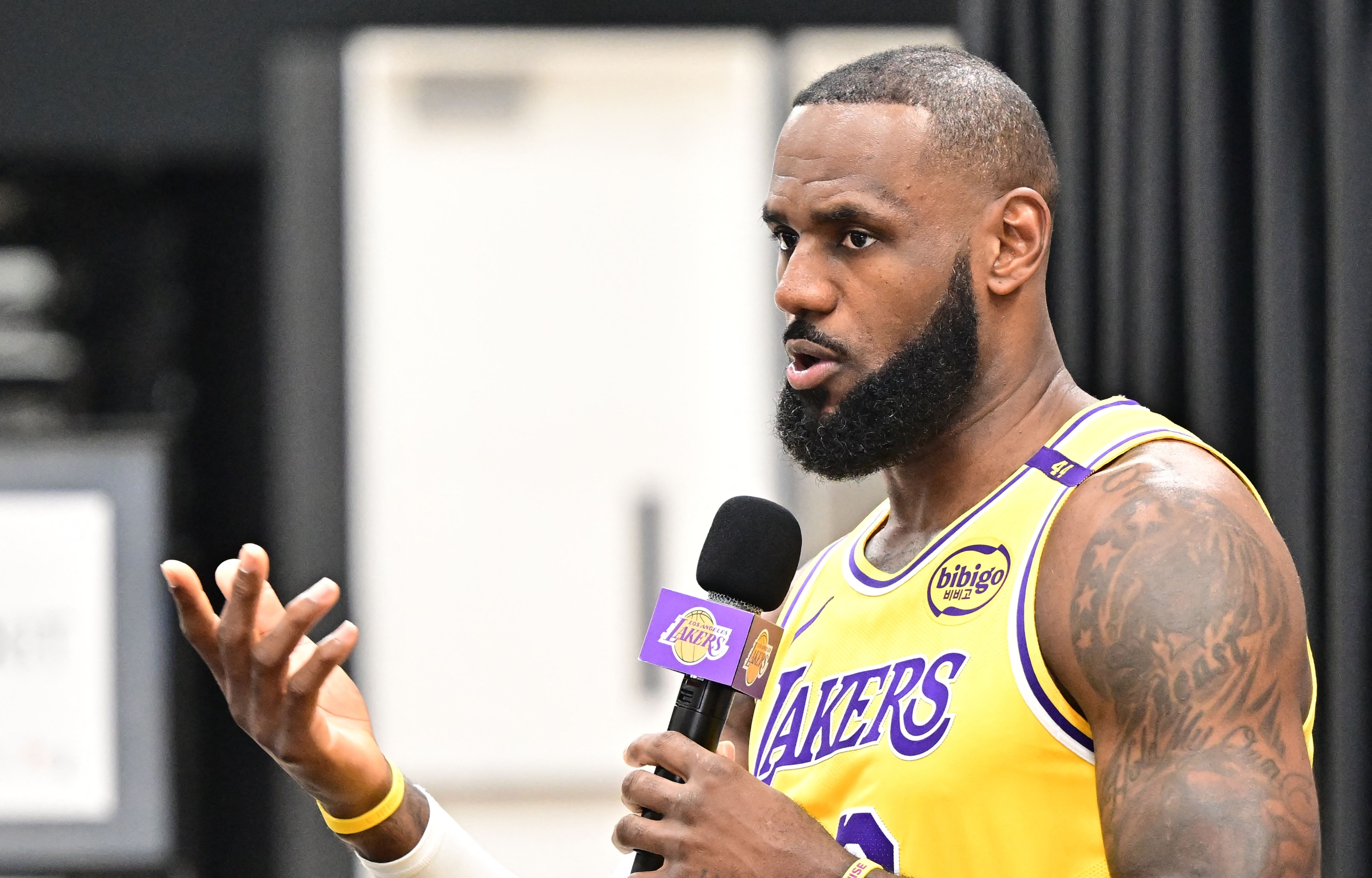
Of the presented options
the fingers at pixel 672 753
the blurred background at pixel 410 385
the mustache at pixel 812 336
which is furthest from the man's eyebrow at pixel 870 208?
the blurred background at pixel 410 385

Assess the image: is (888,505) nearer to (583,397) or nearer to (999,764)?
(999,764)

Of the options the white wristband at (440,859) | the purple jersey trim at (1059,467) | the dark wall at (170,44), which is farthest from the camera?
the dark wall at (170,44)

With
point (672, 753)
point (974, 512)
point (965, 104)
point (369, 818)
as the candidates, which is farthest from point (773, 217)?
point (369, 818)

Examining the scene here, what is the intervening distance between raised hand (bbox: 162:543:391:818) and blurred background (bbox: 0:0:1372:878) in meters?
1.83

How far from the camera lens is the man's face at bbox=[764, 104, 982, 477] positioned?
143 cm

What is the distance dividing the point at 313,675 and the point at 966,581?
0.57 meters

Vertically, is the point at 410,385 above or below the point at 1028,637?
below

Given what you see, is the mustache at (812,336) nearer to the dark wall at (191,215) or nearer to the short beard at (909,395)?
the short beard at (909,395)

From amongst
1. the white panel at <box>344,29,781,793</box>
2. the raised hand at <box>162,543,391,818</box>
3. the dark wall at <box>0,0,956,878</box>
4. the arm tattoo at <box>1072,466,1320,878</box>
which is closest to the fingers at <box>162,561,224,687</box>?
→ the raised hand at <box>162,543,391,818</box>

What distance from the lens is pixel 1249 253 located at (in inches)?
66.4

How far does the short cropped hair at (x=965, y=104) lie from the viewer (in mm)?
1443

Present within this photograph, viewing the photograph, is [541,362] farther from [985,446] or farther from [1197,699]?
[1197,699]

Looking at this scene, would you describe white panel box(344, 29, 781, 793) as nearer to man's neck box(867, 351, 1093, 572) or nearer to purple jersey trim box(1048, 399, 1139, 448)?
man's neck box(867, 351, 1093, 572)

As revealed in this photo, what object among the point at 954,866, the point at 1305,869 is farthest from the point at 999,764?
the point at 1305,869
